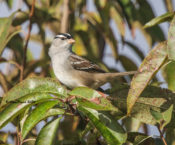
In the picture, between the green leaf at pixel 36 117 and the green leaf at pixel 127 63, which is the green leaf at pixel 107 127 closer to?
the green leaf at pixel 36 117

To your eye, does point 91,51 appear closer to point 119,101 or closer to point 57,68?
point 57,68

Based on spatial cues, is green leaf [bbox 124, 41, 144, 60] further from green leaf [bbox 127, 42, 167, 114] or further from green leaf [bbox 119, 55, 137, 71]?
green leaf [bbox 127, 42, 167, 114]

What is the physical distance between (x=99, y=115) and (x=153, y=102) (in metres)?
0.45

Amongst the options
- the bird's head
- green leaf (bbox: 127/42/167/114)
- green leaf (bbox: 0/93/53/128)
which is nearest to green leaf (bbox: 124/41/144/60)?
the bird's head

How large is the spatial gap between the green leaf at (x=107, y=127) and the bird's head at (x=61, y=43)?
2.39 m

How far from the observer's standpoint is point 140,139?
247 cm

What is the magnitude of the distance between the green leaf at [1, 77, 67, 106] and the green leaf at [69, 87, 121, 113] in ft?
0.65

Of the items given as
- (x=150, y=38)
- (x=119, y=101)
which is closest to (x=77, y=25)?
(x=150, y=38)

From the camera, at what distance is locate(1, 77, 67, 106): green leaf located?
2494 mm

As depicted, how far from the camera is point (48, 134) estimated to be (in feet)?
7.97

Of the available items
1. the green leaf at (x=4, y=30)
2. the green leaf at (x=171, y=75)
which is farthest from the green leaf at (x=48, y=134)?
the green leaf at (x=4, y=30)

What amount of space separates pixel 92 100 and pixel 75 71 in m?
2.22

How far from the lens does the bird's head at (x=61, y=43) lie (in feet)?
15.6

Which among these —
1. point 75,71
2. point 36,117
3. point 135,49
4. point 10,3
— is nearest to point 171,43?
point 36,117
